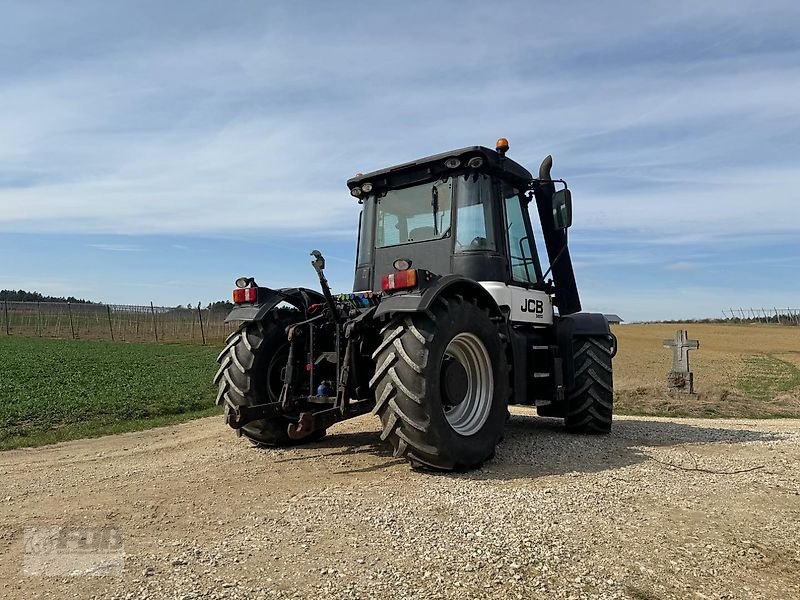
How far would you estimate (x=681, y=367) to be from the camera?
14773 millimetres

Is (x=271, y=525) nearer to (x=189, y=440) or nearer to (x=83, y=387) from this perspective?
(x=189, y=440)

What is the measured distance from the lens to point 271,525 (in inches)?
145

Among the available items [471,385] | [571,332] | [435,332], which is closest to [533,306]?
[571,332]

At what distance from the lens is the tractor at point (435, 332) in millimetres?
4953

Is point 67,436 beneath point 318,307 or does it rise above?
beneath

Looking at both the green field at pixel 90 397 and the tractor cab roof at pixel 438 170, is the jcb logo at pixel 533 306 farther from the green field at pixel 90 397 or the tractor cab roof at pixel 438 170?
the green field at pixel 90 397

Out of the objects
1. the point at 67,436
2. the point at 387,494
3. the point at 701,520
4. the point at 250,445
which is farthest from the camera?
the point at 67,436

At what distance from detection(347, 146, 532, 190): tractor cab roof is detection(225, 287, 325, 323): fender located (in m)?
1.43

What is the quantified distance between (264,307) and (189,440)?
2277mm

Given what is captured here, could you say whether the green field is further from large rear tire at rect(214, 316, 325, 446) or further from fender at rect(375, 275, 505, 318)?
fender at rect(375, 275, 505, 318)

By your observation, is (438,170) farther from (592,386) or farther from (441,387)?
(592,386)

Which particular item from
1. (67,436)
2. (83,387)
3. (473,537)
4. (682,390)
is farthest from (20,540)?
(682,390)

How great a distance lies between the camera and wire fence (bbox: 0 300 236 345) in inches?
1489

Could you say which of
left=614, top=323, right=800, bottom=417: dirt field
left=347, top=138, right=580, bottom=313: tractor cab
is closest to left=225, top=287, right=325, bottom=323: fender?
left=347, top=138, right=580, bottom=313: tractor cab
